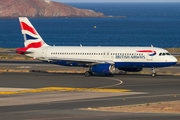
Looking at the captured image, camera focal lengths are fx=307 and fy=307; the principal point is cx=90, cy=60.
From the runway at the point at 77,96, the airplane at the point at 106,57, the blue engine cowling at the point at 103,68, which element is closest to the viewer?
the runway at the point at 77,96

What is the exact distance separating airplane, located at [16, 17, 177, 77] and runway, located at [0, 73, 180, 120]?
2.73m

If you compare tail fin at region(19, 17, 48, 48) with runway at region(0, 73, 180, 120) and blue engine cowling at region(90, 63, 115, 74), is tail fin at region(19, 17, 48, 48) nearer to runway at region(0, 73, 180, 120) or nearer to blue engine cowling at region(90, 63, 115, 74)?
runway at region(0, 73, 180, 120)

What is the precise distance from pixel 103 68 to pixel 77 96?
14.5 metres

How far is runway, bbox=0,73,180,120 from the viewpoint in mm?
21438

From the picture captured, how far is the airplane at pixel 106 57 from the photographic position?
44.7 metres

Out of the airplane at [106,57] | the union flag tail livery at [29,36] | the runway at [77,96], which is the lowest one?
the runway at [77,96]

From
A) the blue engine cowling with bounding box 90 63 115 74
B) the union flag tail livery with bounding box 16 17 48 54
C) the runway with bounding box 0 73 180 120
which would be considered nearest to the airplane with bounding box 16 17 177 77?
the blue engine cowling with bounding box 90 63 115 74

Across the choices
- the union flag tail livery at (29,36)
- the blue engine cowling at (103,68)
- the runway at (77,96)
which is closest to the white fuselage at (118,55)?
the union flag tail livery at (29,36)

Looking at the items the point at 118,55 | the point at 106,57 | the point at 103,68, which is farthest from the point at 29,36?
the point at 118,55

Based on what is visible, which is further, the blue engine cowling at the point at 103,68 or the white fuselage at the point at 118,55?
the white fuselage at the point at 118,55

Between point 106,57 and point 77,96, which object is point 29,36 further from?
point 77,96

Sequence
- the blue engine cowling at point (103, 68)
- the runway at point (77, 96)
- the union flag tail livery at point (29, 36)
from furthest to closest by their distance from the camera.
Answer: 1. the union flag tail livery at point (29, 36)
2. the blue engine cowling at point (103, 68)
3. the runway at point (77, 96)

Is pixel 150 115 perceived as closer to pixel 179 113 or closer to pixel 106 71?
pixel 179 113

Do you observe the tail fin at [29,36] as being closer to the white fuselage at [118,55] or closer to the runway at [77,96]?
the white fuselage at [118,55]
